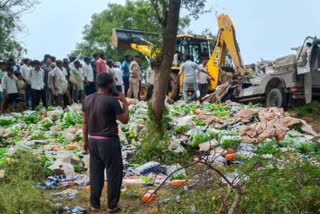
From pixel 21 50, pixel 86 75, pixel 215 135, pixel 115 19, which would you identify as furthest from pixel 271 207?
pixel 115 19

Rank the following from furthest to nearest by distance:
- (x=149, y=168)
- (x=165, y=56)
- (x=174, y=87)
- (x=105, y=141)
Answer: (x=174, y=87), (x=165, y=56), (x=149, y=168), (x=105, y=141)

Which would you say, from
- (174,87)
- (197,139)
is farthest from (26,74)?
(197,139)

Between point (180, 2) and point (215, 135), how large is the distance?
263 centimetres

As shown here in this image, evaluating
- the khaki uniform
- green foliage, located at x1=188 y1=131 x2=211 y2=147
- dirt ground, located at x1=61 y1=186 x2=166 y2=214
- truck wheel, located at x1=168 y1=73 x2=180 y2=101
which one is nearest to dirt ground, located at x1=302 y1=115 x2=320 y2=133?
green foliage, located at x1=188 y1=131 x2=211 y2=147

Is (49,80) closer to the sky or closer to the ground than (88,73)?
closer to the ground

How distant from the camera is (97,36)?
3619 centimetres

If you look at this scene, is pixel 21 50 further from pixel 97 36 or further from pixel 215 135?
pixel 97 36

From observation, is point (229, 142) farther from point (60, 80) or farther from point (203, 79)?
point (203, 79)

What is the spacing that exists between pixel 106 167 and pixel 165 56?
98.8 inches

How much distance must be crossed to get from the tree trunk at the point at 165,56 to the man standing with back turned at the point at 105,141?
2.04 metres

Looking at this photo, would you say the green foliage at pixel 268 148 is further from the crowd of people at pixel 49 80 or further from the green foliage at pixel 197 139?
the crowd of people at pixel 49 80

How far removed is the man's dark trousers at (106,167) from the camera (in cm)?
489

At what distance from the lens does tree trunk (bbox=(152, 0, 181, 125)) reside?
6773 millimetres

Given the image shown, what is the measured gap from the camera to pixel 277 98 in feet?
41.2
